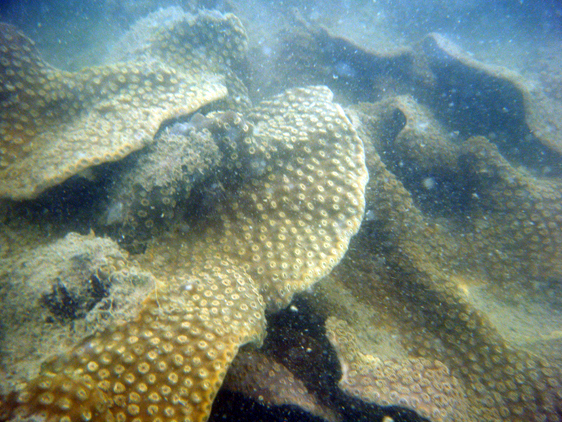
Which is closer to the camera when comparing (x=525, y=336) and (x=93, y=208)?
(x=93, y=208)

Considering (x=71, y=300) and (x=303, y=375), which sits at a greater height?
(x=303, y=375)

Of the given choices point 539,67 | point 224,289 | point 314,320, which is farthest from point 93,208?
point 539,67

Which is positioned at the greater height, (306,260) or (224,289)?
(306,260)

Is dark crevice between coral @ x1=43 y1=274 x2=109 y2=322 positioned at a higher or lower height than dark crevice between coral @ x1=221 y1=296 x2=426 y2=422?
lower

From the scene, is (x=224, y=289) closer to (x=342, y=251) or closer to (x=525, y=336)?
(x=342, y=251)

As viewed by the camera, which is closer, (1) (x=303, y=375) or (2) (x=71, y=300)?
(2) (x=71, y=300)

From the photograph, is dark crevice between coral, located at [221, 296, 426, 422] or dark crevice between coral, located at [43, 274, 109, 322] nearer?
dark crevice between coral, located at [43, 274, 109, 322]

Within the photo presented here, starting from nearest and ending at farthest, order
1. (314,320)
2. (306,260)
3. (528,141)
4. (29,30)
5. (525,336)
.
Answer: (306,260), (314,320), (525,336), (528,141), (29,30)

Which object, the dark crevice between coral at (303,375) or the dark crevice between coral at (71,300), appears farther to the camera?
the dark crevice between coral at (303,375)

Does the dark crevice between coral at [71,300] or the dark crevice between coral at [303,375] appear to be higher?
the dark crevice between coral at [303,375]

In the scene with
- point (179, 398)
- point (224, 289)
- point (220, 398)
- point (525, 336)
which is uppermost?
point (525, 336)

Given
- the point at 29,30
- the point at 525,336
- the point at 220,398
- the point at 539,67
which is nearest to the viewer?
the point at 220,398
